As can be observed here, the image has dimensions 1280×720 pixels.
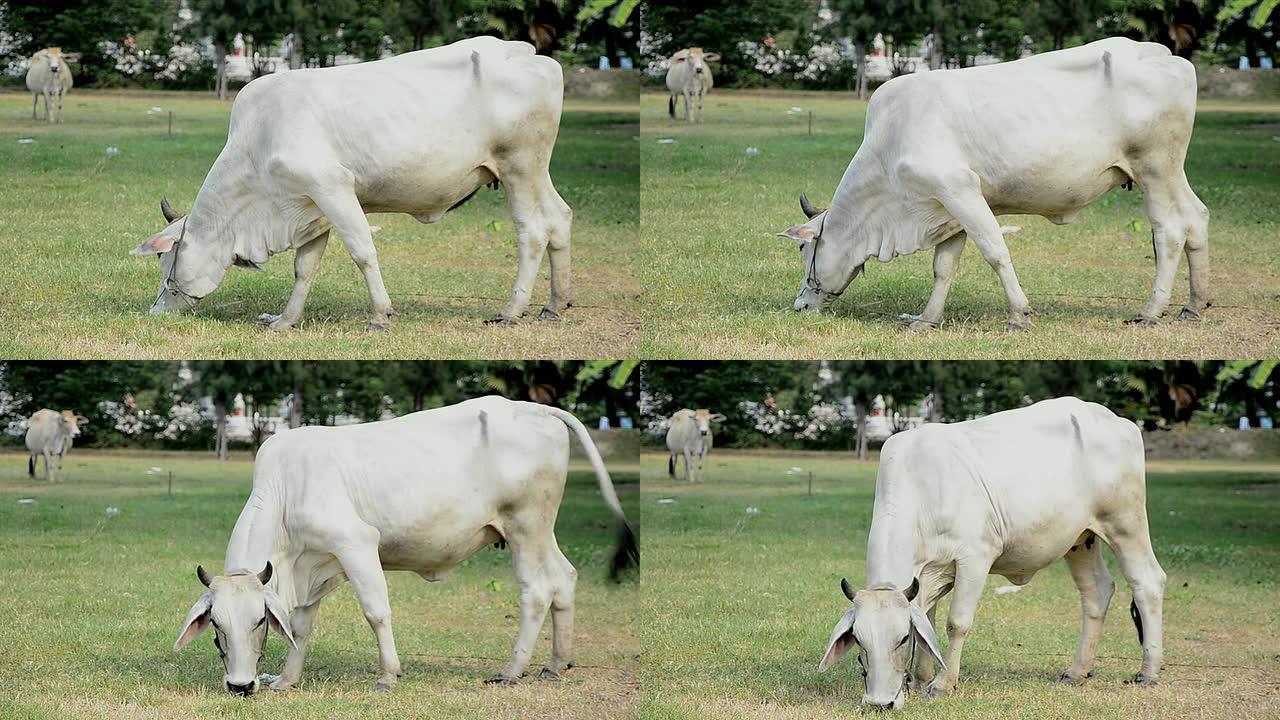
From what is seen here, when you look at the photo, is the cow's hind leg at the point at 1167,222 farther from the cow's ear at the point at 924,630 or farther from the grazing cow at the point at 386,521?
the grazing cow at the point at 386,521

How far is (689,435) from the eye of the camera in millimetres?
22703

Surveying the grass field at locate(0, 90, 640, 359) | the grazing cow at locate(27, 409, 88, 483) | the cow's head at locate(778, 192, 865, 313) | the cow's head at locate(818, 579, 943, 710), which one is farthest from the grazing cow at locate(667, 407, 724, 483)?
the cow's head at locate(818, 579, 943, 710)

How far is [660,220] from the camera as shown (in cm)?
1973

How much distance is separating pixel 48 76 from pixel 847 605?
1432 centimetres

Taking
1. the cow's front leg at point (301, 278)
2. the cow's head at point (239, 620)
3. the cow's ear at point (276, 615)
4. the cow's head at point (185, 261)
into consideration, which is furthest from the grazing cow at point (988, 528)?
the cow's head at point (185, 261)

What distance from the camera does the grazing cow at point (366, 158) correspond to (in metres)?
12.6

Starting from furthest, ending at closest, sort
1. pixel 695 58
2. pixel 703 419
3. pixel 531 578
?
pixel 695 58 < pixel 703 419 < pixel 531 578

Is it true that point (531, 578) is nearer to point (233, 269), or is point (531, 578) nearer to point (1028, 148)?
point (1028, 148)

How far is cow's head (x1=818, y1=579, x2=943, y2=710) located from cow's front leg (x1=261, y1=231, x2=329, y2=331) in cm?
533

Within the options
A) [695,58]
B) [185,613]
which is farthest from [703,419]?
[185,613]

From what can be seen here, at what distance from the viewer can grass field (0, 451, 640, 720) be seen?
1071 centimetres

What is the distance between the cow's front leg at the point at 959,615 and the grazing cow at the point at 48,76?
1651cm

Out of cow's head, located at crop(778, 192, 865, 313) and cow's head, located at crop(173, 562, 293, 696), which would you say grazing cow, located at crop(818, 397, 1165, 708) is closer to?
cow's head, located at crop(778, 192, 865, 313)

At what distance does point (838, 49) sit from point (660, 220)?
4638 millimetres
